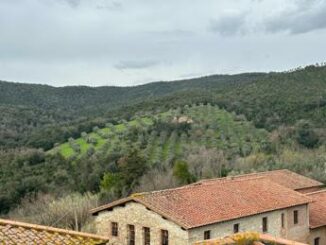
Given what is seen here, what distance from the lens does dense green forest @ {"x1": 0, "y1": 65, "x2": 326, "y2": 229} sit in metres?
54.6

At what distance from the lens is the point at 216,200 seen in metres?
30.8

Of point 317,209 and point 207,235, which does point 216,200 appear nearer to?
point 207,235

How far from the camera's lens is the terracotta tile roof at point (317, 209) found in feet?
114

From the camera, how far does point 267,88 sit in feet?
320

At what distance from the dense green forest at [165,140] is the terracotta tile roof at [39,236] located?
41.5m

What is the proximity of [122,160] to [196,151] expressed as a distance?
13.7 metres

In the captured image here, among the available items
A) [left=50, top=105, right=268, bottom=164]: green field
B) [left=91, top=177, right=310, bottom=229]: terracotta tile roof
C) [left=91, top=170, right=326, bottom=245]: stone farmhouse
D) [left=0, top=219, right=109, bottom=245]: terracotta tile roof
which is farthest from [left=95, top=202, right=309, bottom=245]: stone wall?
[left=50, top=105, right=268, bottom=164]: green field

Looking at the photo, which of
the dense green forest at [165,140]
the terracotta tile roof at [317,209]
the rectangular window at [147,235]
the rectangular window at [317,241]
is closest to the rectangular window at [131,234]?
the rectangular window at [147,235]

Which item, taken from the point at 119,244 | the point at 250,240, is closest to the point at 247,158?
the point at 119,244

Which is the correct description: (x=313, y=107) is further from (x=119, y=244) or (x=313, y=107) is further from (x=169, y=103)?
(x=119, y=244)

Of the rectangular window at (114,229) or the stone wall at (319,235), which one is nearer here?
the rectangular window at (114,229)

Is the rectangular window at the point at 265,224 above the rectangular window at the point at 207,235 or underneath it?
underneath

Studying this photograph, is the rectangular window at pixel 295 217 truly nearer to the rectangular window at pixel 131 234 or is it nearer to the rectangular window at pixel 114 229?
the rectangular window at pixel 131 234

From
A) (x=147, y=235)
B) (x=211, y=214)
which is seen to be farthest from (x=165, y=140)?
(x=211, y=214)
